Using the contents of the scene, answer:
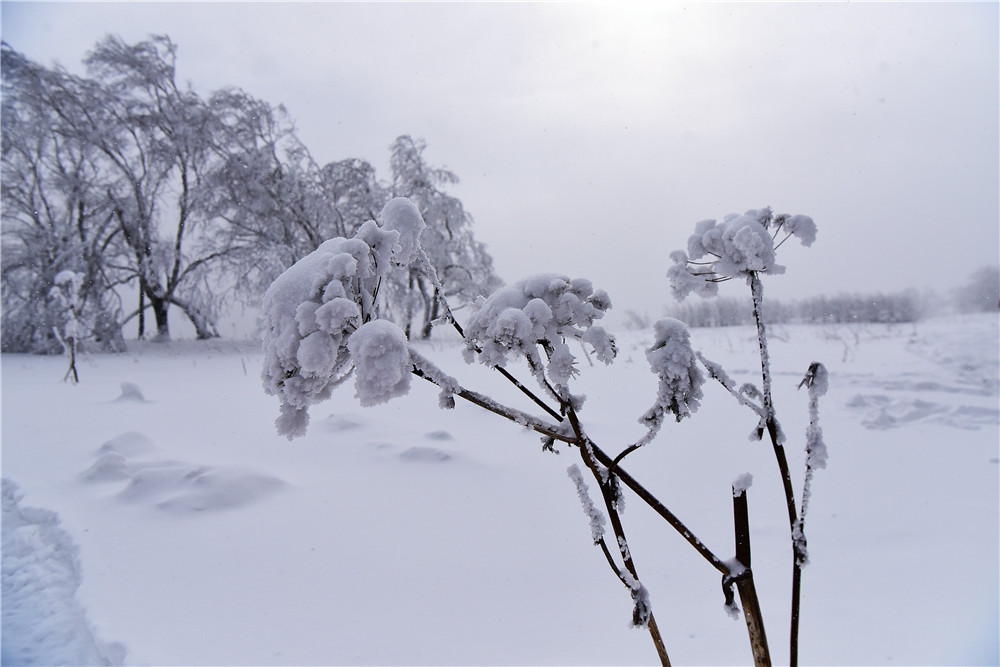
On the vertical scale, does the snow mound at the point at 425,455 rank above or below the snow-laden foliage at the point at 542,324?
below

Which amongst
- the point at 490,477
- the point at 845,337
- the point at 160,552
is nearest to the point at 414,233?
the point at 160,552

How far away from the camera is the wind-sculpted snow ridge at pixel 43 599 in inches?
68.5

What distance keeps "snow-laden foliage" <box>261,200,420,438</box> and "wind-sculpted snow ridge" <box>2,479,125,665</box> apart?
5.15 feet

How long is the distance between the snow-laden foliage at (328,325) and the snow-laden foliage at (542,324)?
174 mm

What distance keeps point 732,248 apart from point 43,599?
2894 millimetres

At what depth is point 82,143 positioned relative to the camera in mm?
11055

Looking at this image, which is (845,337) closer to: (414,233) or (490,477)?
(490,477)

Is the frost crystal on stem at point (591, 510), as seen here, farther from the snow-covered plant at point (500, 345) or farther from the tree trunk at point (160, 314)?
the tree trunk at point (160, 314)

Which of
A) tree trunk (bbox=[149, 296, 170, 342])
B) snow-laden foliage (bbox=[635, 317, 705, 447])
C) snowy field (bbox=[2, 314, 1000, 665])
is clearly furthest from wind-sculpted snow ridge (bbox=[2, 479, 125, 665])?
tree trunk (bbox=[149, 296, 170, 342])

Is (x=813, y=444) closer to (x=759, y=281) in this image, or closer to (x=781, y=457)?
(x=781, y=457)

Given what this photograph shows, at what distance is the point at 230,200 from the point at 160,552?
9992 millimetres

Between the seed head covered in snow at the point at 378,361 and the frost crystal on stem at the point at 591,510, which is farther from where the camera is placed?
the frost crystal on stem at the point at 591,510

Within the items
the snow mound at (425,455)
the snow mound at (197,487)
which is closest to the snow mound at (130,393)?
the snow mound at (197,487)

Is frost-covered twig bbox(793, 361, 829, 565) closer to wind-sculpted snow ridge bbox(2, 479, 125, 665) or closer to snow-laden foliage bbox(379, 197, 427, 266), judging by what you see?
snow-laden foliage bbox(379, 197, 427, 266)
